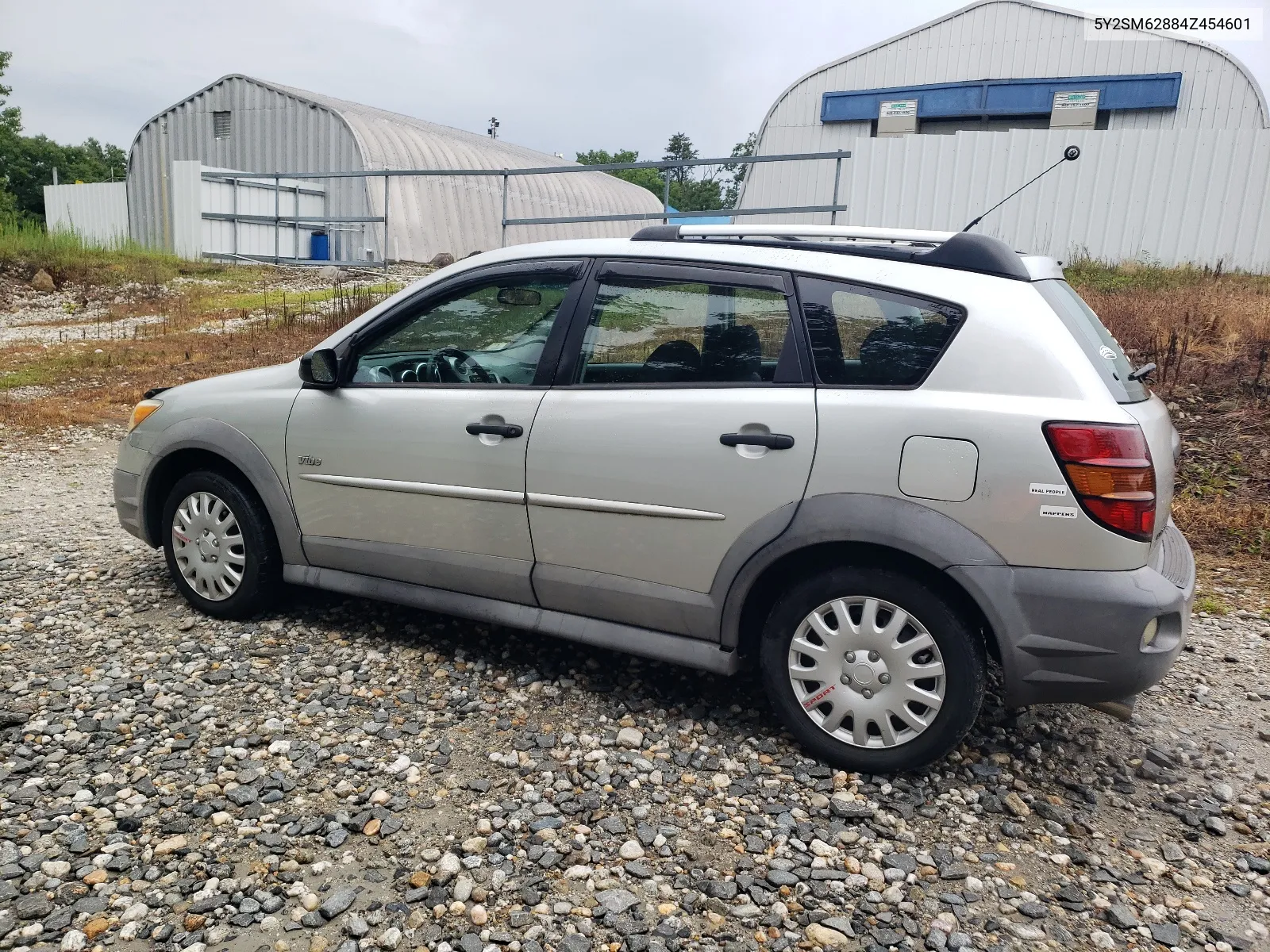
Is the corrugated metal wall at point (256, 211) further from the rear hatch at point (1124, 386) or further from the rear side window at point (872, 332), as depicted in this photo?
the rear hatch at point (1124, 386)

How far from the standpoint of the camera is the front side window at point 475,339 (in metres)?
3.82

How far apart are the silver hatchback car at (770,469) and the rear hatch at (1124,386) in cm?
2

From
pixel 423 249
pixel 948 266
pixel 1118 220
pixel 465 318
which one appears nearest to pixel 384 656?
pixel 465 318

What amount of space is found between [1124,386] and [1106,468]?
48 cm

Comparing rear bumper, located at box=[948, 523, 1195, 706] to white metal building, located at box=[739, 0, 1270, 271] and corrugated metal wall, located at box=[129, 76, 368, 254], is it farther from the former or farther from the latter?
corrugated metal wall, located at box=[129, 76, 368, 254]

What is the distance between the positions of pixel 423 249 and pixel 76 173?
65666 millimetres

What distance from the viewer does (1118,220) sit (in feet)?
43.5

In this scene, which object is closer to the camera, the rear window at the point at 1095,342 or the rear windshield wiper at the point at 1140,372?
the rear window at the point at 1095,342

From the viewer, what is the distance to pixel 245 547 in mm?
4367

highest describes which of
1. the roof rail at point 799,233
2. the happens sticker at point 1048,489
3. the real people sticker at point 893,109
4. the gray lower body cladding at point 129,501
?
the real people sticker at point 893,109

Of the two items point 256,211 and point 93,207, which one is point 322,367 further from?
point 93,207

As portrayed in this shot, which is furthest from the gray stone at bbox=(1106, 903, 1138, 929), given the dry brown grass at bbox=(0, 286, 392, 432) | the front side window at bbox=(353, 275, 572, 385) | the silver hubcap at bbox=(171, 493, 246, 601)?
the dry brown grass at bbox=(0, 286, 392, 432)

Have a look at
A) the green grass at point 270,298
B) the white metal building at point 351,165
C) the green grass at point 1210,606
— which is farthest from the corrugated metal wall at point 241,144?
the green grass at point 1210,606

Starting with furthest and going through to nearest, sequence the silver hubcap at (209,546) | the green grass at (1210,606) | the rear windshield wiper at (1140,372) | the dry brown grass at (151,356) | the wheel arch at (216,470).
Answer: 1. the dry brown grass at (151,356)
2. the green grass at (1210,606)
3. the silver hubcap at (209,546)
4. the wheel arch at (216,470)
5. the rear windshield wiper at (1140,372)
